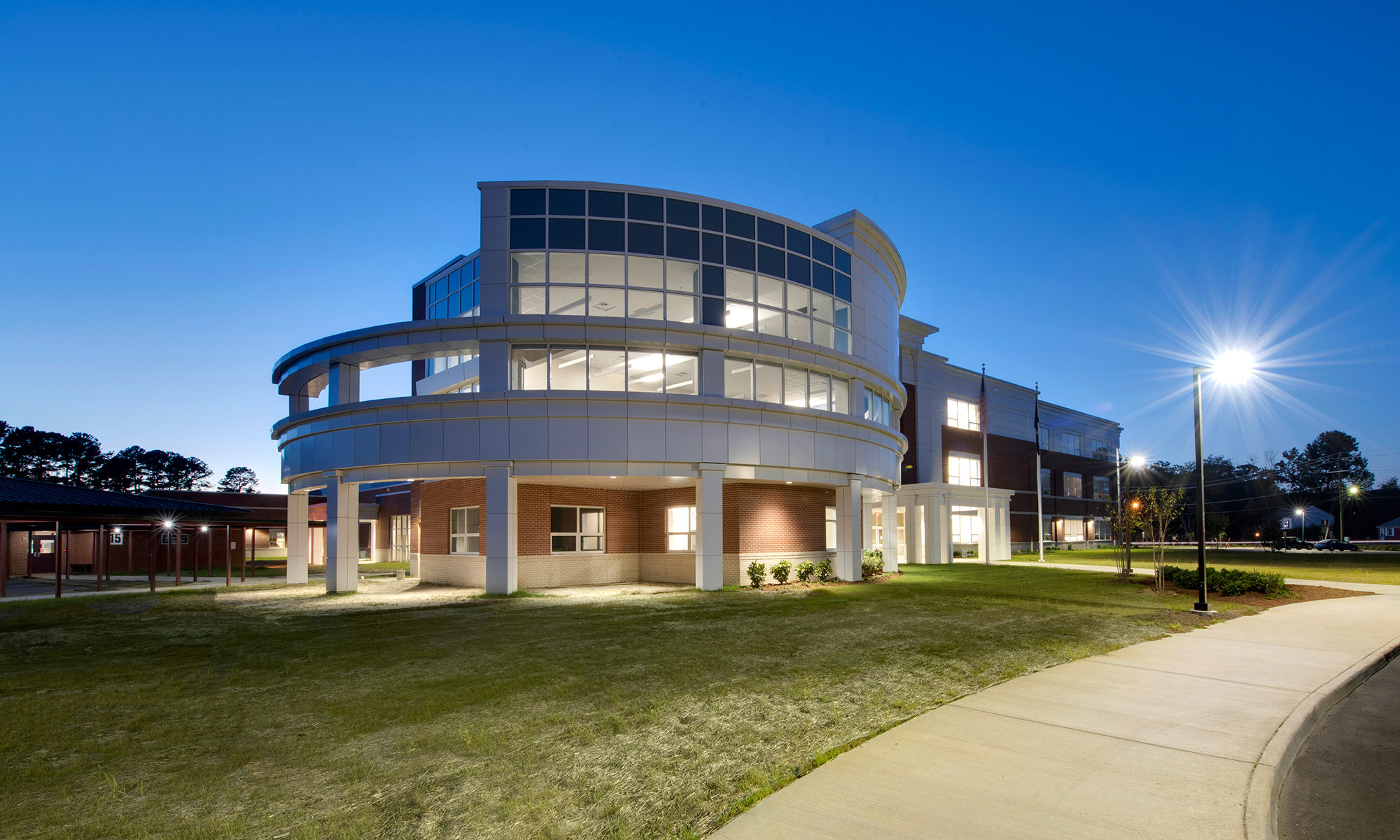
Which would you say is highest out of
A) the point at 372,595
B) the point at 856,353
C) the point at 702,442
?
the point at 856,353

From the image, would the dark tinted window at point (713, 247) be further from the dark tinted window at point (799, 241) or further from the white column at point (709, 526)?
the white column at point (709, 526)

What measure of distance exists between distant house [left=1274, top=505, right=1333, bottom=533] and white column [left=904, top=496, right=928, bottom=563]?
3653 inches

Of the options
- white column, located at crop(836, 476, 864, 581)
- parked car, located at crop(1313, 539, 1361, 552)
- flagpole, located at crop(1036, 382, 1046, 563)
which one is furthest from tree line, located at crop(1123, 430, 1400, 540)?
white column, located at crop(836, 476, 864, 581)

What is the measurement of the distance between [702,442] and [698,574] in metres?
4.26

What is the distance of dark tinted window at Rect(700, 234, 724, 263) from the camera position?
967 inches

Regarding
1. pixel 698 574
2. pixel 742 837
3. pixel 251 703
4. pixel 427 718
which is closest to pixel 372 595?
pixel 698 574

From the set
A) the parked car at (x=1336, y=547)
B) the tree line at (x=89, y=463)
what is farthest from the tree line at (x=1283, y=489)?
the tree line at (x=89, y=463)

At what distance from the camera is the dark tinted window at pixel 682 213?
24.2m

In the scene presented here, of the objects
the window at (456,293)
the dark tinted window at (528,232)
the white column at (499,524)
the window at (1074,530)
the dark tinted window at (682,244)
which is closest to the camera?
the white column at (499,524)

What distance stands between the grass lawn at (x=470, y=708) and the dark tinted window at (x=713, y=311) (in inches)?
390

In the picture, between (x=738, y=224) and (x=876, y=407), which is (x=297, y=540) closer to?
(x=738, y=224)

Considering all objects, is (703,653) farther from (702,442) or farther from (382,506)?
(382,506)

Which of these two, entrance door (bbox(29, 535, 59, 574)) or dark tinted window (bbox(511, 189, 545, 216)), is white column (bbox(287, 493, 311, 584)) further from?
entrance door (bbox(29, 535, 59, 574))

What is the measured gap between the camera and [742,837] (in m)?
4.93
